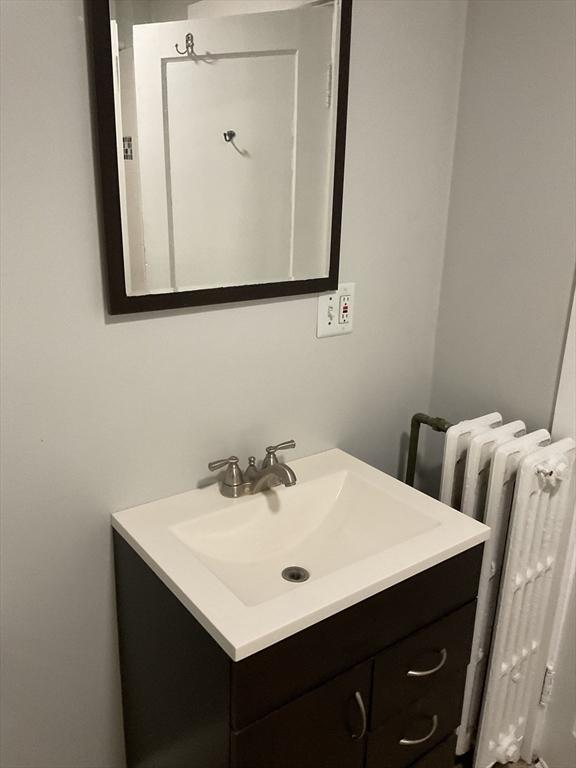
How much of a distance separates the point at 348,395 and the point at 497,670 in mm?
755

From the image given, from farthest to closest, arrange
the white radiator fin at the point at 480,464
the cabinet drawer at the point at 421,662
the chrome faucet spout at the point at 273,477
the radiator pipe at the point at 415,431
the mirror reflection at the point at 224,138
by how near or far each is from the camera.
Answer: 1. the radiator pipe at the point at 415,431
2. the white radiator fin at the point at 480,464
3. the chrome faucet spout at the point at 273,477
4. the cabinet drawer at the point at 421,662
5. the mirror reflection at the point at 224,138

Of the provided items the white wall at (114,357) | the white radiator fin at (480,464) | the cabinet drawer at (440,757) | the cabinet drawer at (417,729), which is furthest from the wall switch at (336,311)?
the cabinet drawer at (440,757)

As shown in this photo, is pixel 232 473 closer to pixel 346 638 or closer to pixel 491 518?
pixel 346 638

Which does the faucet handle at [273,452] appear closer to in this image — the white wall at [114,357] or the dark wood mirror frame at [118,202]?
the white wall at [114,357]

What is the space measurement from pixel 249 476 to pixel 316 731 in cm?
52

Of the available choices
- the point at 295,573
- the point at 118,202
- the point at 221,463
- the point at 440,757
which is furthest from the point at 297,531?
the point at 118,202

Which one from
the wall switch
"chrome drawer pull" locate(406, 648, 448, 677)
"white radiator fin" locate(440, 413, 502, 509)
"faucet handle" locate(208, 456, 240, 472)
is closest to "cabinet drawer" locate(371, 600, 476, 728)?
"chrome drawer pull" locate(406, 648, 448, 677)

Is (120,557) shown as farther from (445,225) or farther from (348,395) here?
(445,225)

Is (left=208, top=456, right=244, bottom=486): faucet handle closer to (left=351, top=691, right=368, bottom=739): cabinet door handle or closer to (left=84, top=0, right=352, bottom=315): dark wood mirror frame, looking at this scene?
(left=84, top=0, right=352, bottom=315): dark wood mirror frame

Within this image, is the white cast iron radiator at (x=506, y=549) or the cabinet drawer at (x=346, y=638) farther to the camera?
the white cast iron radiator at (x=506, y=549)

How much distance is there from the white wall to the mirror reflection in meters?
0.08

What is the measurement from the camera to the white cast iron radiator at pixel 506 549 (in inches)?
57.4

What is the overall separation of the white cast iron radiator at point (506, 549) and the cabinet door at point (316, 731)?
18.1 inches

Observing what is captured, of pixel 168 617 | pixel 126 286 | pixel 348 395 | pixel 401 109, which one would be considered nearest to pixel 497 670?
pixel 348 395
